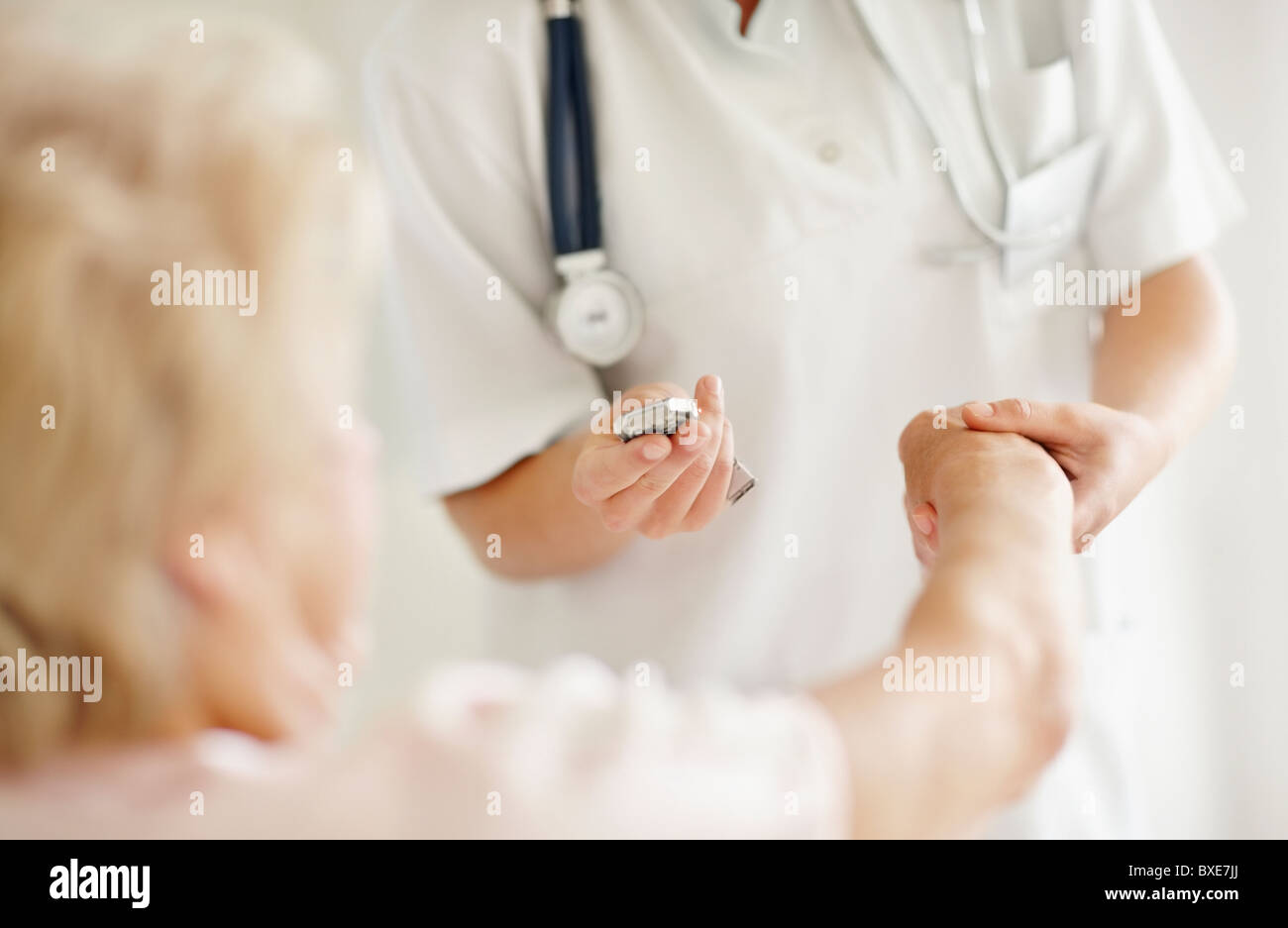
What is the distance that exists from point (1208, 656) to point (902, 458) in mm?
657

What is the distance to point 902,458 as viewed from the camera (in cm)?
75

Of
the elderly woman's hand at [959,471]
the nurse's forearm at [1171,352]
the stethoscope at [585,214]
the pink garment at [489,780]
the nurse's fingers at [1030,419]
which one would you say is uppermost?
the stethoscope at [585,214]

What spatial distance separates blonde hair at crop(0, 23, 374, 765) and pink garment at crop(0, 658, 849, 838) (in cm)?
3

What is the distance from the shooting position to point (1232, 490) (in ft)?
3.87

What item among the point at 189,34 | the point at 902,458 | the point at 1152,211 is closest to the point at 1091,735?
the point at 902,458

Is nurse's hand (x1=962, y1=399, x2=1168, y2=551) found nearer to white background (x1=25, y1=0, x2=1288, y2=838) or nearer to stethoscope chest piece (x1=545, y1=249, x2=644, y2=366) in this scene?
stethoscope chest piece (x1=545, y1=249, x2=644, y2=366)

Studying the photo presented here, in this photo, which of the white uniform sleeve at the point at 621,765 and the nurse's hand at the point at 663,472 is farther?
the nurse's hand at the point at 663,472

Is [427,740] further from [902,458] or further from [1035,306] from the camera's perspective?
[1035,306]

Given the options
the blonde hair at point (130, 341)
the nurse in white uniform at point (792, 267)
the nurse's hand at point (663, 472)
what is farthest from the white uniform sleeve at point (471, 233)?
the blonde hair at point (130, 341)

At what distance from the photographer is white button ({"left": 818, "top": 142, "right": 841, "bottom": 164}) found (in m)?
0.82

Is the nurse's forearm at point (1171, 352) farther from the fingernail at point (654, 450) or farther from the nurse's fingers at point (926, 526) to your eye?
the fingernail at point (654, 450)

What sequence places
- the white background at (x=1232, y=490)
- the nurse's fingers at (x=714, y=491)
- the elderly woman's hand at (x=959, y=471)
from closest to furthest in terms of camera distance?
the elderly woman's hand at (x=959, y=471), the nurse's fingers at (x=714, y=491), the white background at (x=1232, y=490)

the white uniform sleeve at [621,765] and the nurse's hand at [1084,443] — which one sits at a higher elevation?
the nurse's hand at [1084,443]

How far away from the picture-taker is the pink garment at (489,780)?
39cm
